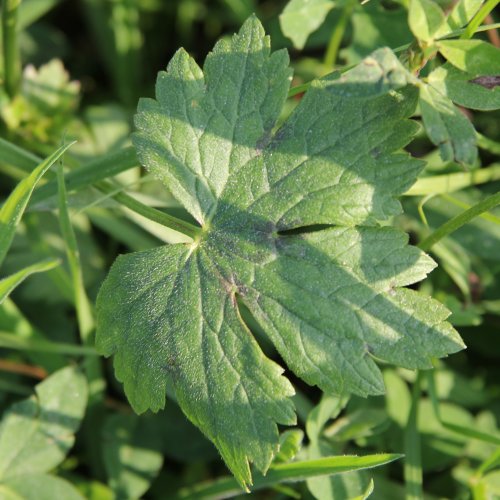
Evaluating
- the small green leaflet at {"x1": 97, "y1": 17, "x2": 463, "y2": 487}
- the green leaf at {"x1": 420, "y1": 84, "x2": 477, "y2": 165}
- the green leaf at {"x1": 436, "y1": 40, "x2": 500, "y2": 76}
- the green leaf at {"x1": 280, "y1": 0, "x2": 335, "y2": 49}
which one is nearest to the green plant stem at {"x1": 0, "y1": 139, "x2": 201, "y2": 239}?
the small green leaflet at {"x1": 97, "y1": 17, "x2": 463, "y2": 487}

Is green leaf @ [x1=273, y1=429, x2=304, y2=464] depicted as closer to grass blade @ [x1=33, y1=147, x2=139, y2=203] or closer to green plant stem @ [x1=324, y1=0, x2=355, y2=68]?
grass blade @ [x1=33, y1=147, x2=139, y2=203]

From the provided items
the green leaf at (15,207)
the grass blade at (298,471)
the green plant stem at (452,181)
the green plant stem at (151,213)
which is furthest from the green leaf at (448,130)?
the green leaf at (15,207)

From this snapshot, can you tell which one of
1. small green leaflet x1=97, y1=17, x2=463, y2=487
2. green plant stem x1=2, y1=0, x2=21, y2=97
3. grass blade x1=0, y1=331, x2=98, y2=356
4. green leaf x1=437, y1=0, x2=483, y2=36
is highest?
green plant stem x1=2, y1=0, x2=21, y2=97

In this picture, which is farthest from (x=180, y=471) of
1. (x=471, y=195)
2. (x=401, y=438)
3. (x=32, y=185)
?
(x=471, y=195)

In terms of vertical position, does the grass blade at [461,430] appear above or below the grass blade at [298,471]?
below

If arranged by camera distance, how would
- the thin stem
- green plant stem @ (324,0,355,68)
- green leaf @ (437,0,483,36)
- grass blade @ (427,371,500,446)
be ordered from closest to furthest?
green leaf @ (437,0,483,36), grass blade @ (427,371,500,446), the thin stem, green plant stem @ (324,0,355,68)

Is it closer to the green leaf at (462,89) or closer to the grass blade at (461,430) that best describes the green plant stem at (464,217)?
the green leaf at (462,89)

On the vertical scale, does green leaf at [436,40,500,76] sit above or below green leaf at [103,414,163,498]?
above
